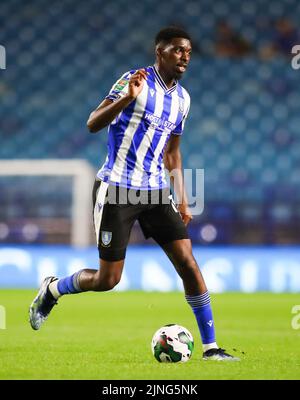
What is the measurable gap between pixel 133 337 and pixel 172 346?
1.69 metres

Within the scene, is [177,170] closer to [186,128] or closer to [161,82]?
[161,82]

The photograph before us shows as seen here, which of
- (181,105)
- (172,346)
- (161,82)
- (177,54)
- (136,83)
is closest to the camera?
(136,83)

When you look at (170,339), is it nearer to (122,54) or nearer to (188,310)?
(188,310)

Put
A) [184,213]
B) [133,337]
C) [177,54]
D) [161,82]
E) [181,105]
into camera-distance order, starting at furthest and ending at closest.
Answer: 1. [133,337]
2. [184,213]
3. [181,105]
4. [161,82]
5. [177,54]

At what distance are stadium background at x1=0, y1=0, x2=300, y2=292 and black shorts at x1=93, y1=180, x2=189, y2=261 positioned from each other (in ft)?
20.9

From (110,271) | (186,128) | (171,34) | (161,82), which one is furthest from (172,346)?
(186,128)

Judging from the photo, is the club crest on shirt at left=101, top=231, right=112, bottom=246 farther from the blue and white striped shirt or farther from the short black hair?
the short black hair

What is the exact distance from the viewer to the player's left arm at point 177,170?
18.6ft

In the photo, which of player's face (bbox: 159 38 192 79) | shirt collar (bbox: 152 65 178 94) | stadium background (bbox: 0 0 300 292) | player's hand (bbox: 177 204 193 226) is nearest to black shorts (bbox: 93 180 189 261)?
player's hand (bbox: 177 204 193 226)

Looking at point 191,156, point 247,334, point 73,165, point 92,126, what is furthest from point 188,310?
point 191,156

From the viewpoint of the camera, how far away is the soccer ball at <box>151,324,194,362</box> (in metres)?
5.10

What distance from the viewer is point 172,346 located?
5.11 metres

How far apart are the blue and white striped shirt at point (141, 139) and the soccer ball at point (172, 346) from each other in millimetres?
Answer: 921
